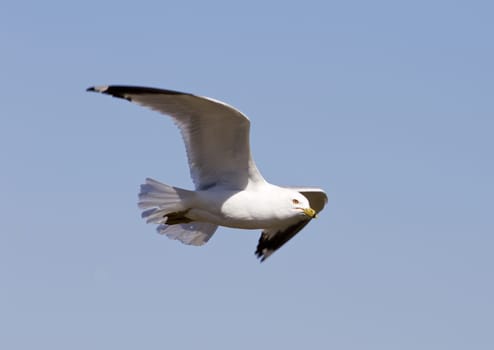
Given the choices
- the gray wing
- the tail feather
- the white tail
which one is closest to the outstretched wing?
the tail feather

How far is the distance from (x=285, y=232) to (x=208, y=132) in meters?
3.34

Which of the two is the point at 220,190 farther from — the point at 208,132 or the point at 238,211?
the point at 208,132

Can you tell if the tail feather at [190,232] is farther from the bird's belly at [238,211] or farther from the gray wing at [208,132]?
the bird's belly at [238,211]

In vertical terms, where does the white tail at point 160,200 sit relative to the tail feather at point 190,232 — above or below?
above

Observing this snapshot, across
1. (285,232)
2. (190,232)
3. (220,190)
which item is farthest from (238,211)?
(285,232)

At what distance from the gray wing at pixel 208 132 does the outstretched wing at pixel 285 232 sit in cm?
187

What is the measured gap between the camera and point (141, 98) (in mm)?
14844

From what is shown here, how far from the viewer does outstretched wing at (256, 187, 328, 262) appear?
18250 millimetres

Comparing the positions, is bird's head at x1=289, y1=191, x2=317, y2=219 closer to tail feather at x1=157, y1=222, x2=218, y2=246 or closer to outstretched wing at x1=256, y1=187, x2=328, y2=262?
outstretched wing at x1=256, y1=187, x2=328, y2=262

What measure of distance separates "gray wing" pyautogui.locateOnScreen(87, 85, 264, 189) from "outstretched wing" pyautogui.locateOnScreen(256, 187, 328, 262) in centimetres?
187

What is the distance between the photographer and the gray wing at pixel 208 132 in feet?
48.9

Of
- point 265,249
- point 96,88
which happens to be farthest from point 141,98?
point 265,249

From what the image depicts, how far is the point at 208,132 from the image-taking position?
52.1ft

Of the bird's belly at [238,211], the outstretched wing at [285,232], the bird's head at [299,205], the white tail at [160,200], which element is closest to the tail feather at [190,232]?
the outstretched wing at [285,232]
